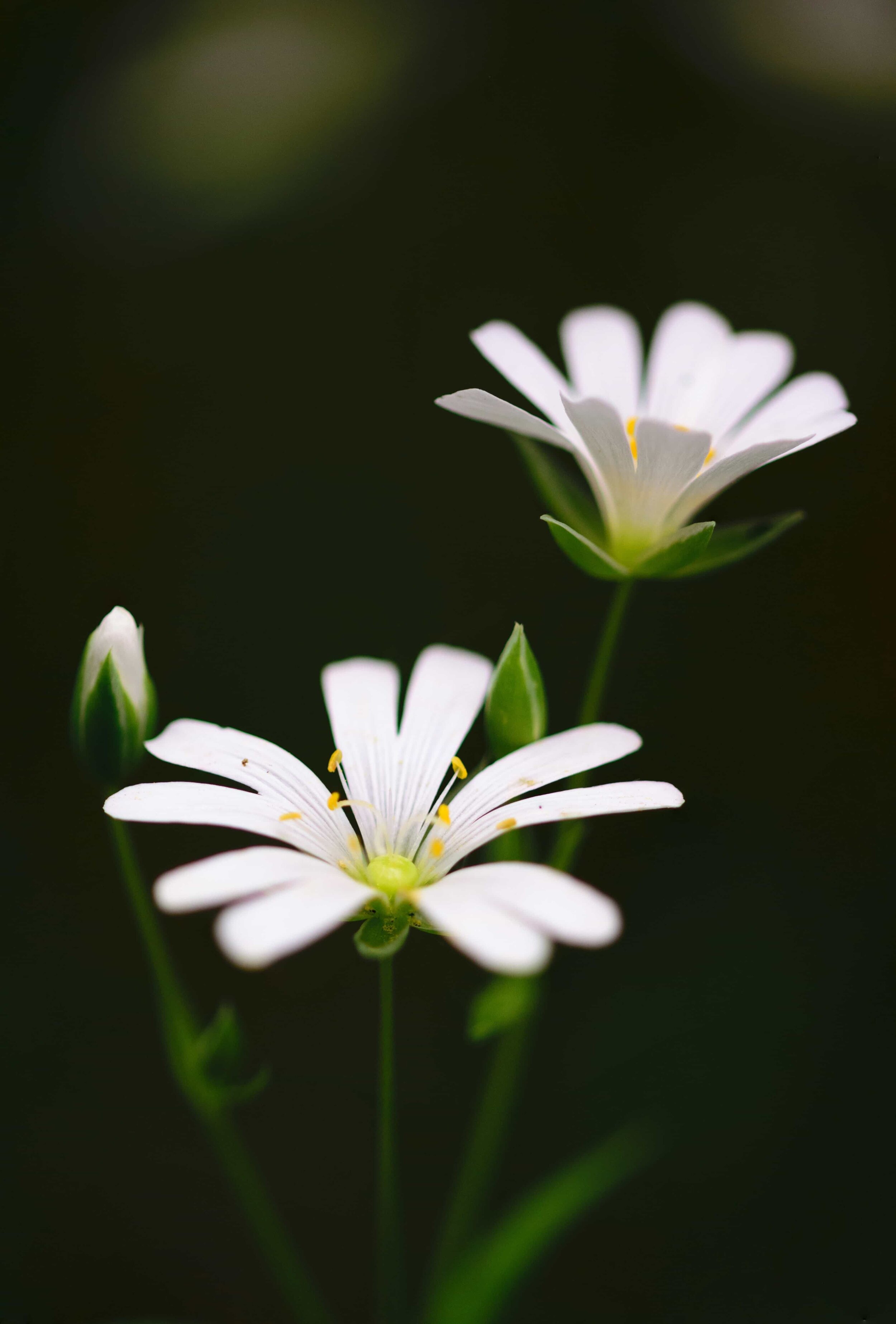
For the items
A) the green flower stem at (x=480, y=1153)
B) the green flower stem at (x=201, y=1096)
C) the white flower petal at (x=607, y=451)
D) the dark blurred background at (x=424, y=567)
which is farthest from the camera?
the dark blurred background at (x=424, y=567)

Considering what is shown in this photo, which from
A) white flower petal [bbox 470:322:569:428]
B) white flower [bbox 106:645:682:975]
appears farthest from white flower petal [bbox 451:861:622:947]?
white flower petal [bbox 470:322:569:428]

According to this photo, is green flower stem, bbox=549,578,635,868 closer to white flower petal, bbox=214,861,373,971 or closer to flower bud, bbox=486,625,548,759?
flower bud, bbox=486,625,548,759

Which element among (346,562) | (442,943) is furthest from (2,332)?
(442,943)

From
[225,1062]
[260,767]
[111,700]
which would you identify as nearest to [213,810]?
[260,767]

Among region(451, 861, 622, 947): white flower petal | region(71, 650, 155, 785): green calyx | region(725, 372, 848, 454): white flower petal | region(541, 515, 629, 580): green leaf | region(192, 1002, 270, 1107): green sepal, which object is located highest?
region(725, 372, 848, 454): white flower petal

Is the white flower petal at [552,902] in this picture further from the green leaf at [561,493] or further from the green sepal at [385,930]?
the green leaf at [561,493]

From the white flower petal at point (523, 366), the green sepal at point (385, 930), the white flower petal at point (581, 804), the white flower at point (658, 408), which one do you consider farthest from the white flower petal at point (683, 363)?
the green sepal at point (385, 930)

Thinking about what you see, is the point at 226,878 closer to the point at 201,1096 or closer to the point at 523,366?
the point at 201,1096

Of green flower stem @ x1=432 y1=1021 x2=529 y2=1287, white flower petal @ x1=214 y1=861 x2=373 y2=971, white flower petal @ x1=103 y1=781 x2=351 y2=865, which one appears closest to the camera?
white flower petal @ x1=214 y1=861 x2=373 y2=971
